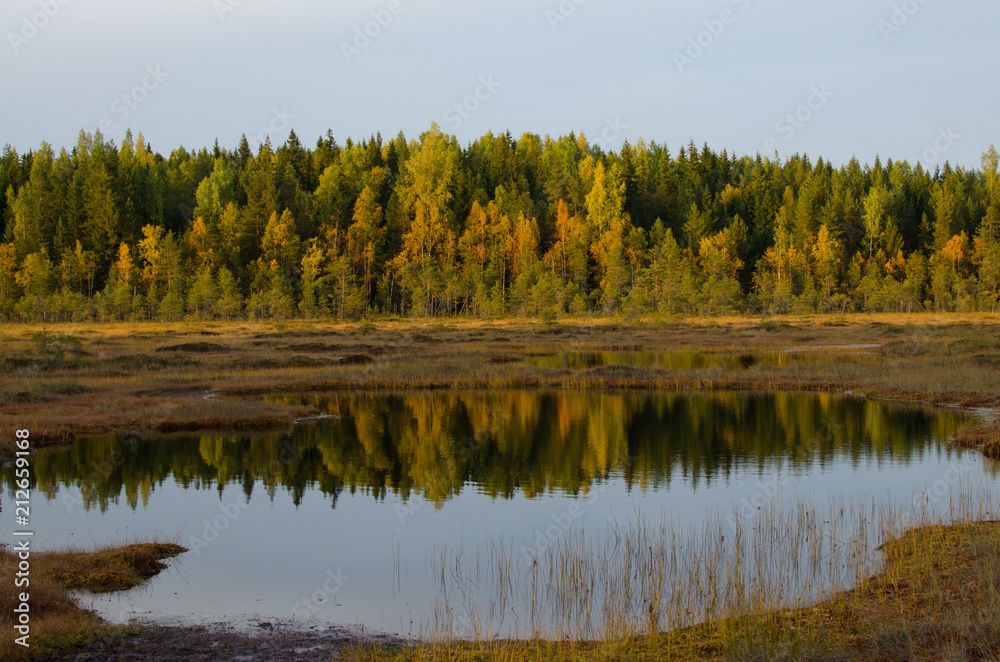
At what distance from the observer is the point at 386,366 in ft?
139

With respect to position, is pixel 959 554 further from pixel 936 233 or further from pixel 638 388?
pixel 936 233

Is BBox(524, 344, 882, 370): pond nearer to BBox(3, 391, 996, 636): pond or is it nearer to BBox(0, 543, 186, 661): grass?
BBox(3, 391, 996, 636): pond

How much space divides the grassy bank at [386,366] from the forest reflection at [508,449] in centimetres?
263

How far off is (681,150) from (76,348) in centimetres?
9649

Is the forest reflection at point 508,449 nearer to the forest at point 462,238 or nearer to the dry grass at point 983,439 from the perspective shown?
the dry grass at point 983,439

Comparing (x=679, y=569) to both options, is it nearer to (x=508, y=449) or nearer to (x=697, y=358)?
(x=508, y=449)

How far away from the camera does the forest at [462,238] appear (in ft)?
283

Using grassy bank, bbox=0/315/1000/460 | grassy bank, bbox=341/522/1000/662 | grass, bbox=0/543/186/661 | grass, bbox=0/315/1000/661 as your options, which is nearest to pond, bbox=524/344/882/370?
grassy bank, bbox=0/315/1000/460

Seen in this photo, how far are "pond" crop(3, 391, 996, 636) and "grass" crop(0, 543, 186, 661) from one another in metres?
0.50

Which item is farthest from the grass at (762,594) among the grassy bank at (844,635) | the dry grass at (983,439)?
the dry grass at (983,439)

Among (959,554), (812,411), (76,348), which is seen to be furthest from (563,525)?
(76,348)

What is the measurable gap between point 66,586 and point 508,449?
14269 mm

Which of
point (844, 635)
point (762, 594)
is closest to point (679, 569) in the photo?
point (762, 594)

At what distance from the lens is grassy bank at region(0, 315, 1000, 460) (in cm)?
2897
